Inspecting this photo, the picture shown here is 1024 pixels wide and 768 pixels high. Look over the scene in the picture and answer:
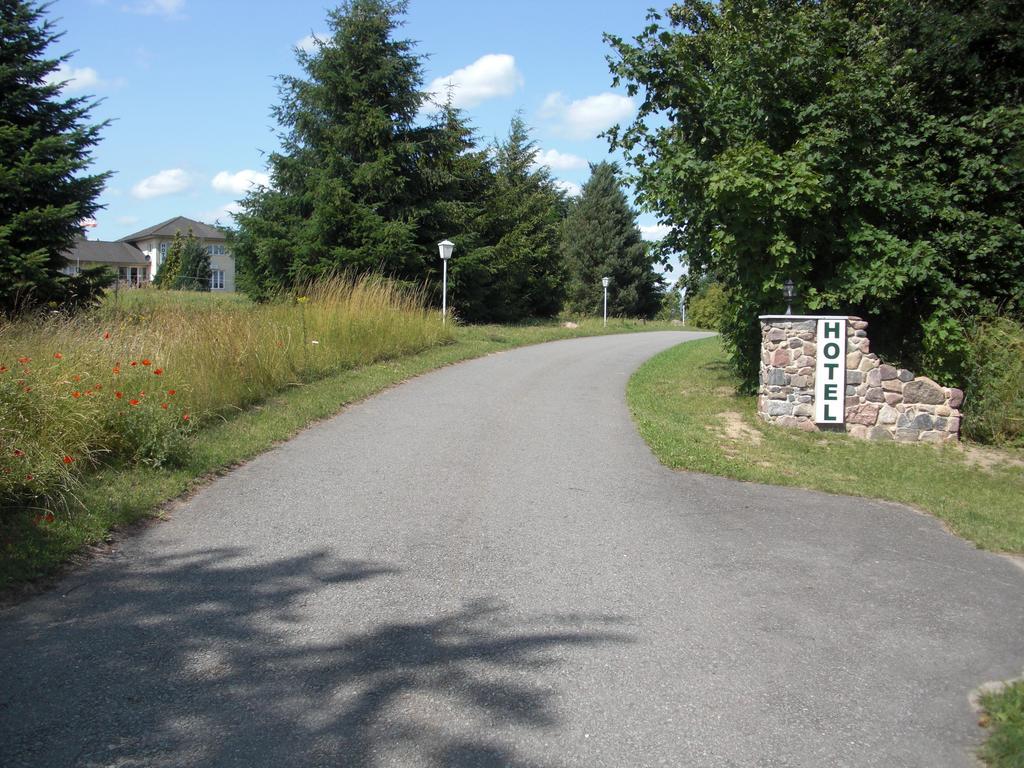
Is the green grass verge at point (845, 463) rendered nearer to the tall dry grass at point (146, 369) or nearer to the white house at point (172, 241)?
the tall dry grass at point (146, 369)

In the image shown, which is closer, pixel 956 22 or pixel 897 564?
pixel 897 564

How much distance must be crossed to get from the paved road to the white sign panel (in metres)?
3.90

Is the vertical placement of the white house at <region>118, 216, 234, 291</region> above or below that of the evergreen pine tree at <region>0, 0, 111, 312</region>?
above

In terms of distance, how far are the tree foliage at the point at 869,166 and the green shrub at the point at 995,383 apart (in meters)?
0.33

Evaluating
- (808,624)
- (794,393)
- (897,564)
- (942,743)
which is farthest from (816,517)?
(794,393)

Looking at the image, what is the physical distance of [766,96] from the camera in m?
12.7

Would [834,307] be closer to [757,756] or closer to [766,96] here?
[766,96]

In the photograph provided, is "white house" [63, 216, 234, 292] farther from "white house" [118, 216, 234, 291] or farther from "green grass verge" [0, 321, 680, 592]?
"green grass verge" [0, 321, 680, 592]

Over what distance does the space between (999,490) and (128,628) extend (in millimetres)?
9009

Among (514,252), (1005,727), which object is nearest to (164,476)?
(1005,727)

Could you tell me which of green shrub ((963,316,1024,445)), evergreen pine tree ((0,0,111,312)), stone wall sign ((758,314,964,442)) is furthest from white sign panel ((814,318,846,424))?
evergreen pine tree ((0,0,111,312))

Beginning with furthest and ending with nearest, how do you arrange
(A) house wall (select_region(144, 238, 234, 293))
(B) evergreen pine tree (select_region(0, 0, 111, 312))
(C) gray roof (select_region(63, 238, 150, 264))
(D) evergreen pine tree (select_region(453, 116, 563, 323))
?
(A) house wall (select_region(144, 238, 234, 293)) → (C) gray roof (select_region(63, 238, 150, 264)) → (D) evergreen pine tree (select_region(453, 116, 563, 323)) → (B) evergreen pine tree (select_region(0, 0, 111, 312))

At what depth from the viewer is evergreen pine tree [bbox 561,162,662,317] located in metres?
54.1

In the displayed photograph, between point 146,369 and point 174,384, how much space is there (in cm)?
50
